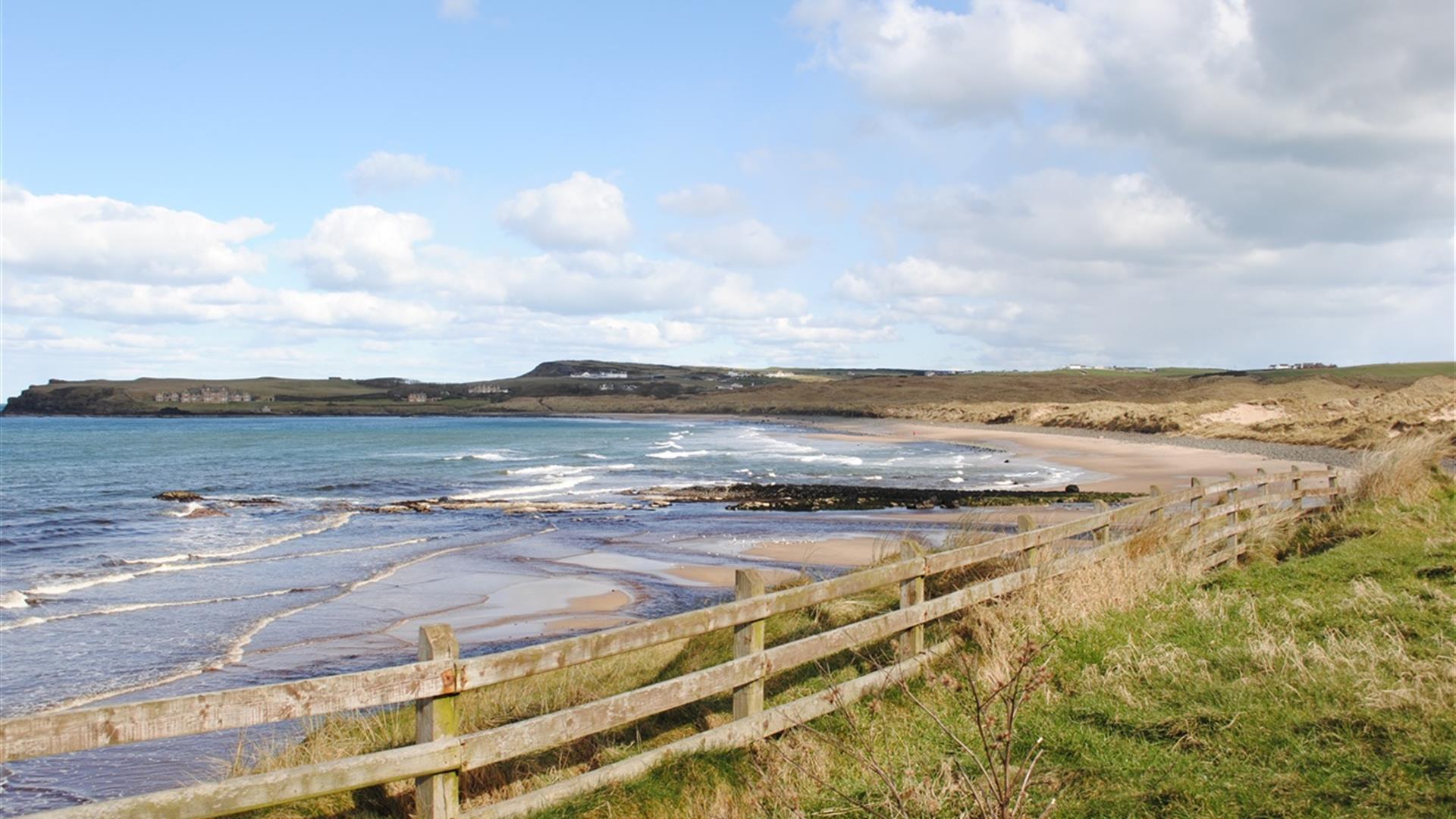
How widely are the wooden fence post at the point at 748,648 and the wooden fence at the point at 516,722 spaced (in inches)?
0.4

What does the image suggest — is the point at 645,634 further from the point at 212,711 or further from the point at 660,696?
the point at 212,711

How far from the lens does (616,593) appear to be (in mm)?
17641

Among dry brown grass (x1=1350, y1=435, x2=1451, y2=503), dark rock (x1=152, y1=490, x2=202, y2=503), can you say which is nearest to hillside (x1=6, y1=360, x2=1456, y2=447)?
dry brown grass (x1=1350, y1=435, x2=1451, y2=503)

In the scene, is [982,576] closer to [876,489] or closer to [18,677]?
[18,677]

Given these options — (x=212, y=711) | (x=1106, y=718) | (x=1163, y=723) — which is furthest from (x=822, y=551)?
(x=212, y=711)

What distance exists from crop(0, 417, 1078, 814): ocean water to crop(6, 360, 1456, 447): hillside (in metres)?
16.7

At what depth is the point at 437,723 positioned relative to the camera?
509cm

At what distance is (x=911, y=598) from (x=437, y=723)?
4238mm

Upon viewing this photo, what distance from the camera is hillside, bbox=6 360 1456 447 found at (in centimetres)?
5419

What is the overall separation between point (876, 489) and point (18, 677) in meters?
26.8

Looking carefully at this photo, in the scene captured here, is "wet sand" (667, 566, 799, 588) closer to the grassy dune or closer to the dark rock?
the grassy dune

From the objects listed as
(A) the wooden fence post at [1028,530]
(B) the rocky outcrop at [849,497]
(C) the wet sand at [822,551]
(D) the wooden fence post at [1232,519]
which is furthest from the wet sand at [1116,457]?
(A) the wooden fence post at [1028,530]

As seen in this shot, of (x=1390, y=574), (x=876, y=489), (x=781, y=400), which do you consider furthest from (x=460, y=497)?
(x=781, y=400)

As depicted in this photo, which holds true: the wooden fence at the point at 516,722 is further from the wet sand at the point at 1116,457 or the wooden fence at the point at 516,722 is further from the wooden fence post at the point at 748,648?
the wet sand at the point at 1116,457
